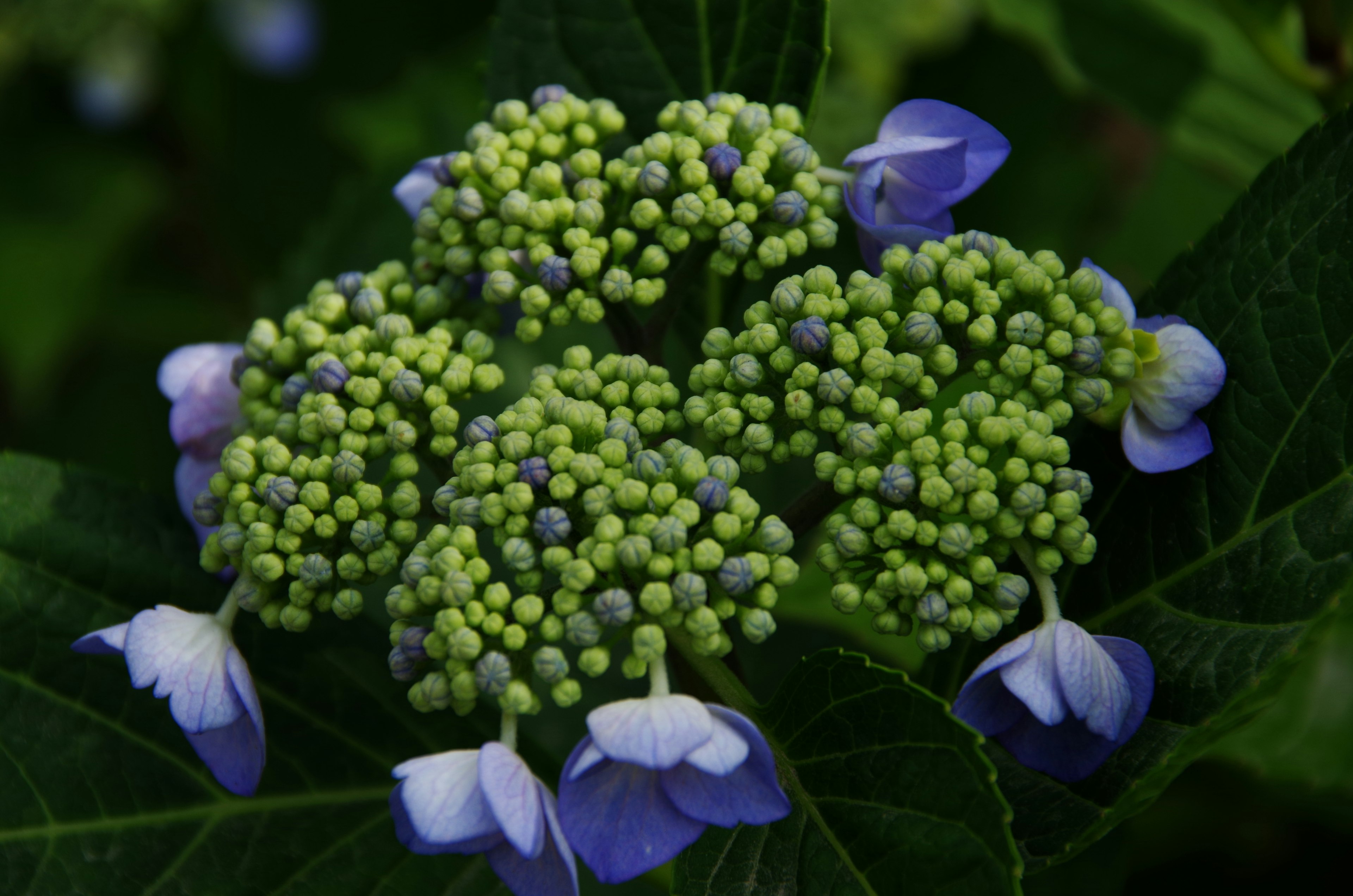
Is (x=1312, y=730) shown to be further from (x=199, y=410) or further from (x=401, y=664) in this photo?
(x=199, y=410)

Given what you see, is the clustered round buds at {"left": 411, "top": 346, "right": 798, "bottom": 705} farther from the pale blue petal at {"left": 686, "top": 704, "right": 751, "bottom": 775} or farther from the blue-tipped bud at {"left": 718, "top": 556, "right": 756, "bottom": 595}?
the pale blue petal at {"left": 686, "top": 704, "right": 751, "bottom": 775}

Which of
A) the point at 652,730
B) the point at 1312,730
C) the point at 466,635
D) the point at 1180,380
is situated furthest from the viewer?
the point at 1312,730

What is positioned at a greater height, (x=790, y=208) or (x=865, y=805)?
(x=790, y=208)

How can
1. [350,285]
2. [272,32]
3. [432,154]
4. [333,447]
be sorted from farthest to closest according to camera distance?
[272,32] < [432,154] < [350,285] < [333,447]

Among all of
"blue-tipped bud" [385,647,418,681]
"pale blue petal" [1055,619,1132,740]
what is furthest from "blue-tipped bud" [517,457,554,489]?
"pale blue petal" [1055,619,1132,740]

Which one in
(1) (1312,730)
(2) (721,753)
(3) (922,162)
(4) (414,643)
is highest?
(3) (922,162)

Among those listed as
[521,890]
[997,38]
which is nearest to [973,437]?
[521,890]

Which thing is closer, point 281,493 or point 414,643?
point 414,643

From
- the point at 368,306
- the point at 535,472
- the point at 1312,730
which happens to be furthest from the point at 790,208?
the point at 1312,730
